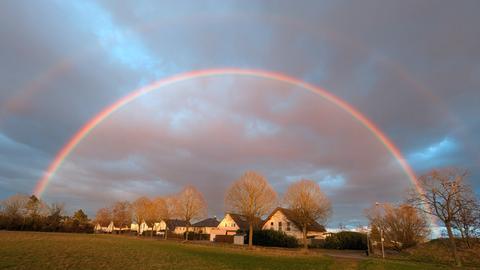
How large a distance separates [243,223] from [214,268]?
69.1 meters

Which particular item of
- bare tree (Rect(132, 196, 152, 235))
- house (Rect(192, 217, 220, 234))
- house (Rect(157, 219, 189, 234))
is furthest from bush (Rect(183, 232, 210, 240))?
house (Rect(157, 219, 189, 234))

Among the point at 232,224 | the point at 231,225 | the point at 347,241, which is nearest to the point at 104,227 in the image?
the point at 231,225

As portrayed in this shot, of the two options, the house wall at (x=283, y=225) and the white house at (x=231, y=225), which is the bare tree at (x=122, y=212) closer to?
the white house at (x=231, y=225)

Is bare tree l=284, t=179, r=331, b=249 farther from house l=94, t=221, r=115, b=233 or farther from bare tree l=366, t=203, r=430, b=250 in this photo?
house l=94, t=221, r=115, b=233

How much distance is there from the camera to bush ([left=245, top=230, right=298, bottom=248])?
6175 cm

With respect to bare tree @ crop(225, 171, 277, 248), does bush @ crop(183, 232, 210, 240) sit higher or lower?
lower

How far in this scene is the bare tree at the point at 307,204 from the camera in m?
50.6

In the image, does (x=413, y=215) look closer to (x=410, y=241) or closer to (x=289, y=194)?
(x=410, y=241)

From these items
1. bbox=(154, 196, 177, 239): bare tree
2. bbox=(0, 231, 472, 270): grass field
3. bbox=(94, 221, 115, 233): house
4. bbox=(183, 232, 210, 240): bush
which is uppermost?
bbox=(154, 196, 177, 239): bare tree

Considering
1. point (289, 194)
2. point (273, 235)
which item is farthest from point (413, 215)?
point (273, 235)

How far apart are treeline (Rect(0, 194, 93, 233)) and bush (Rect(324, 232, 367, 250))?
215ft

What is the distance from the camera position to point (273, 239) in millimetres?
61875

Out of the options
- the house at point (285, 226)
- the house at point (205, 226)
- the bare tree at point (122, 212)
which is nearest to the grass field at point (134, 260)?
the house at point (285, 226)

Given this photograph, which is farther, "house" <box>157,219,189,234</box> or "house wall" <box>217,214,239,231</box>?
"house" <box>157,219,189,234</box>
